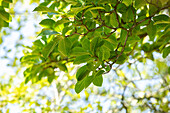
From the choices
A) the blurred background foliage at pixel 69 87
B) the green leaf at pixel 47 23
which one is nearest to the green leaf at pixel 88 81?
the green leaf at pixel 47 23

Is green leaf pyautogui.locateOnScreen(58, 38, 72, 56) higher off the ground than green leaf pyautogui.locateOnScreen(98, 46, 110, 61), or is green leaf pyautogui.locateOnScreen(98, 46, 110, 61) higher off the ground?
green leaf pyautogui.locateOnScreen(58, 38, 72, 56)

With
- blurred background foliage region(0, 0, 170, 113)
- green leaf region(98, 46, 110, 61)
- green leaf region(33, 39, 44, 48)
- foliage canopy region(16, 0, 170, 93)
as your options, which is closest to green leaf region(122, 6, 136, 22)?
foliage canopy region(16, 0, 170, 93)

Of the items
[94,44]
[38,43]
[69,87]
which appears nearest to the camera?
[94,44]

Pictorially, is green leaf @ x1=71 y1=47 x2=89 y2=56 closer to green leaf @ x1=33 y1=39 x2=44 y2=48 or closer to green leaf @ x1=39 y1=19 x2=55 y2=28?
green leaf @ x1=39 y1=19 x2=55 y2=28

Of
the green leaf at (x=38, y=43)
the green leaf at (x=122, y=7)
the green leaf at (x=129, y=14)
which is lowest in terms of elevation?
the green leaf at (x=38, y=43)

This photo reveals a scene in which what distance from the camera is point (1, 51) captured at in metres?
3.28

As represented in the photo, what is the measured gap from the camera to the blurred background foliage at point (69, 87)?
7.94ft

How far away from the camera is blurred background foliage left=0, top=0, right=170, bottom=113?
242 centimetres

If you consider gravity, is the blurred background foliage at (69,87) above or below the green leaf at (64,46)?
below

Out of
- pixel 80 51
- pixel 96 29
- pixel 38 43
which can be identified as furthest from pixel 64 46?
pixel 38 43

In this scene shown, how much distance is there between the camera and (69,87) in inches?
124

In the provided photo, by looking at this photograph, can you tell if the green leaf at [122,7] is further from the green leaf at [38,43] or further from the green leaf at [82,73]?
the green leaf at [38,43]

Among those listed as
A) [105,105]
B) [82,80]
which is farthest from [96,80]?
[105,105]

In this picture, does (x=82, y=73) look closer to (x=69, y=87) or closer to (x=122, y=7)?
(x=122, y=7)
